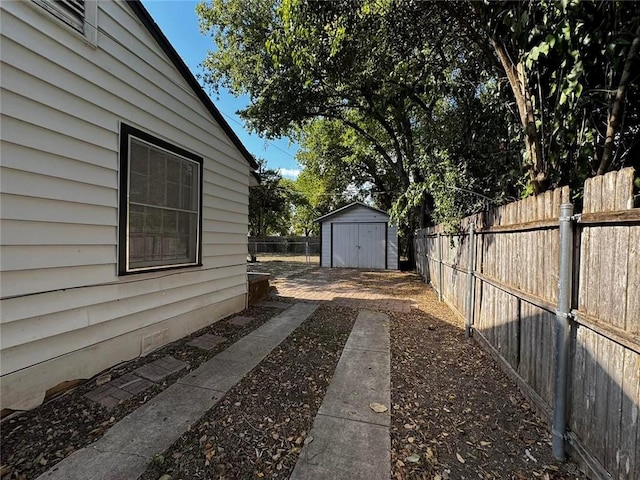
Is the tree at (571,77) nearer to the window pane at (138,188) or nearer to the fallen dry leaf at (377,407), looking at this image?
the fallen dry leaf at (377,407)

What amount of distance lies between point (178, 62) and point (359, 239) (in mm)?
10773

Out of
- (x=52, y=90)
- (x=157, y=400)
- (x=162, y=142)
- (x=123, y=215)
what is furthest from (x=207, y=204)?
(x=157, y=400)

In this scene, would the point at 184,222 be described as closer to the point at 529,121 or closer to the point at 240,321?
the point at 240,321

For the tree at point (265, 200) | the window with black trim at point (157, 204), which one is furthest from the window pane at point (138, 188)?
the tree at point (265, 200)

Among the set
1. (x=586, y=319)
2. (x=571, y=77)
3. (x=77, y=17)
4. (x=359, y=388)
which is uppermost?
(x=77, y=17)

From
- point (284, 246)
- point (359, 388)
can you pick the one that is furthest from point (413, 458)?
point (284, 246)

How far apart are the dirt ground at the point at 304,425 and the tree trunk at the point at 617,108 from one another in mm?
2277

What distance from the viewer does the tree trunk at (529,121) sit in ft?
10.1

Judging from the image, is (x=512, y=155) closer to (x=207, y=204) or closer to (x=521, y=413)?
(x=521, y=413)

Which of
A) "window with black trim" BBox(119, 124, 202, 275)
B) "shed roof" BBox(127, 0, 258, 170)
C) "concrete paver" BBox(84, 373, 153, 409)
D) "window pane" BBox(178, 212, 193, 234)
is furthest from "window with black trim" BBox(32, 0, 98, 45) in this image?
"concrete paver" BBox(84, 373, 153, 409)

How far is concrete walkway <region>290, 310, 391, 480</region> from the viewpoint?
1.72 meters

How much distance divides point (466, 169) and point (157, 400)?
5.34 meters

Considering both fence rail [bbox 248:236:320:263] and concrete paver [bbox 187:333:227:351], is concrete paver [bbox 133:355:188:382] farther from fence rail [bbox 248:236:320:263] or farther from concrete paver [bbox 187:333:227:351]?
fence rail [bbox 248:236:320:263]

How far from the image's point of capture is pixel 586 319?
5.71 ft
